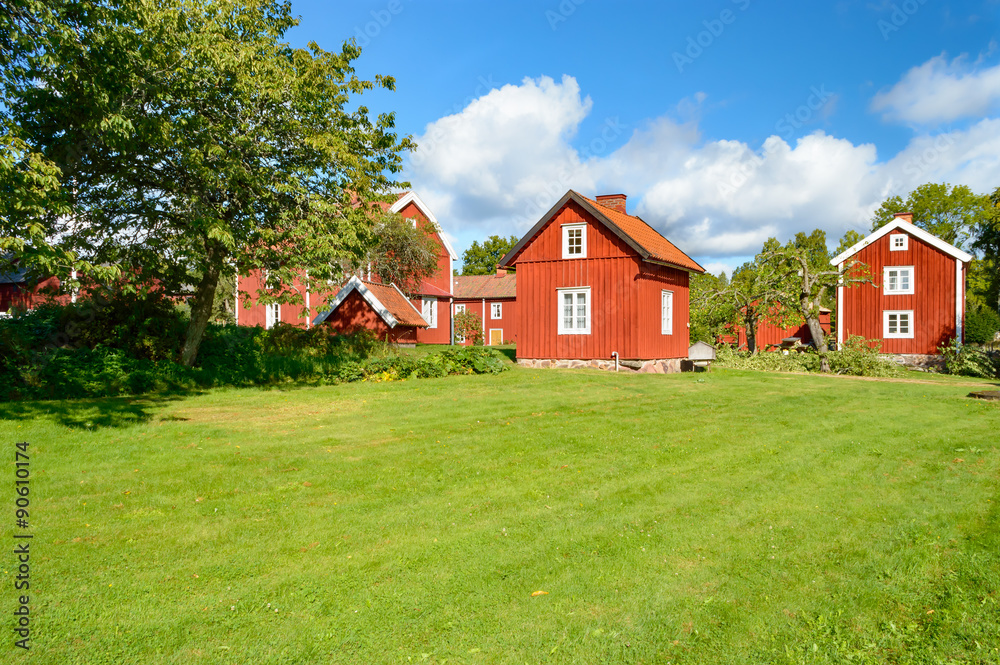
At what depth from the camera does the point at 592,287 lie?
71.8ft

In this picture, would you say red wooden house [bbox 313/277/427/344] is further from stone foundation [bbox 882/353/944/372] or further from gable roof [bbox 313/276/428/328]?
stone foundation [bbox 882/353/944/372]

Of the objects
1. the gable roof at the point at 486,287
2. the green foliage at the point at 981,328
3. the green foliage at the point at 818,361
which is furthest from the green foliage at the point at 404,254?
the green foliage at the point at 981,328

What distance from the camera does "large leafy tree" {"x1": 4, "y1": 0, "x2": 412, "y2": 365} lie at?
37.0ft

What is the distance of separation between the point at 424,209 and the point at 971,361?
88.2 feet

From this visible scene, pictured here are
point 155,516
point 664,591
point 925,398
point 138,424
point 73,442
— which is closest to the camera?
point 664,591

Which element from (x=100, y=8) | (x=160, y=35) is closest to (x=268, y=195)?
(x=160, y=35)

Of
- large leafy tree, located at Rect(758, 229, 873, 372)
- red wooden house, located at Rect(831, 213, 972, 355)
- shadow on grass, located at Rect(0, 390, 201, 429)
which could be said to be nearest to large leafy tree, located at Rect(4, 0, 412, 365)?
shadow on grass, located at Rect(0, 390, 201, 429)

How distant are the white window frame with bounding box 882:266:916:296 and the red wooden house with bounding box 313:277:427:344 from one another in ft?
72.7

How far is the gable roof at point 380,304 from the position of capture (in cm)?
2270

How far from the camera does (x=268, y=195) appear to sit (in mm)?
13922

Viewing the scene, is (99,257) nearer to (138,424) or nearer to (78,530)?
(138,424)

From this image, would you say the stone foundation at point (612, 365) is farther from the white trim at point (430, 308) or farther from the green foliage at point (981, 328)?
the green foliage at point (981, 328)

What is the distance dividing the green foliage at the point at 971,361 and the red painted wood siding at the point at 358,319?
882 inches

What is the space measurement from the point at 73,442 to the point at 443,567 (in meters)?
6.50
